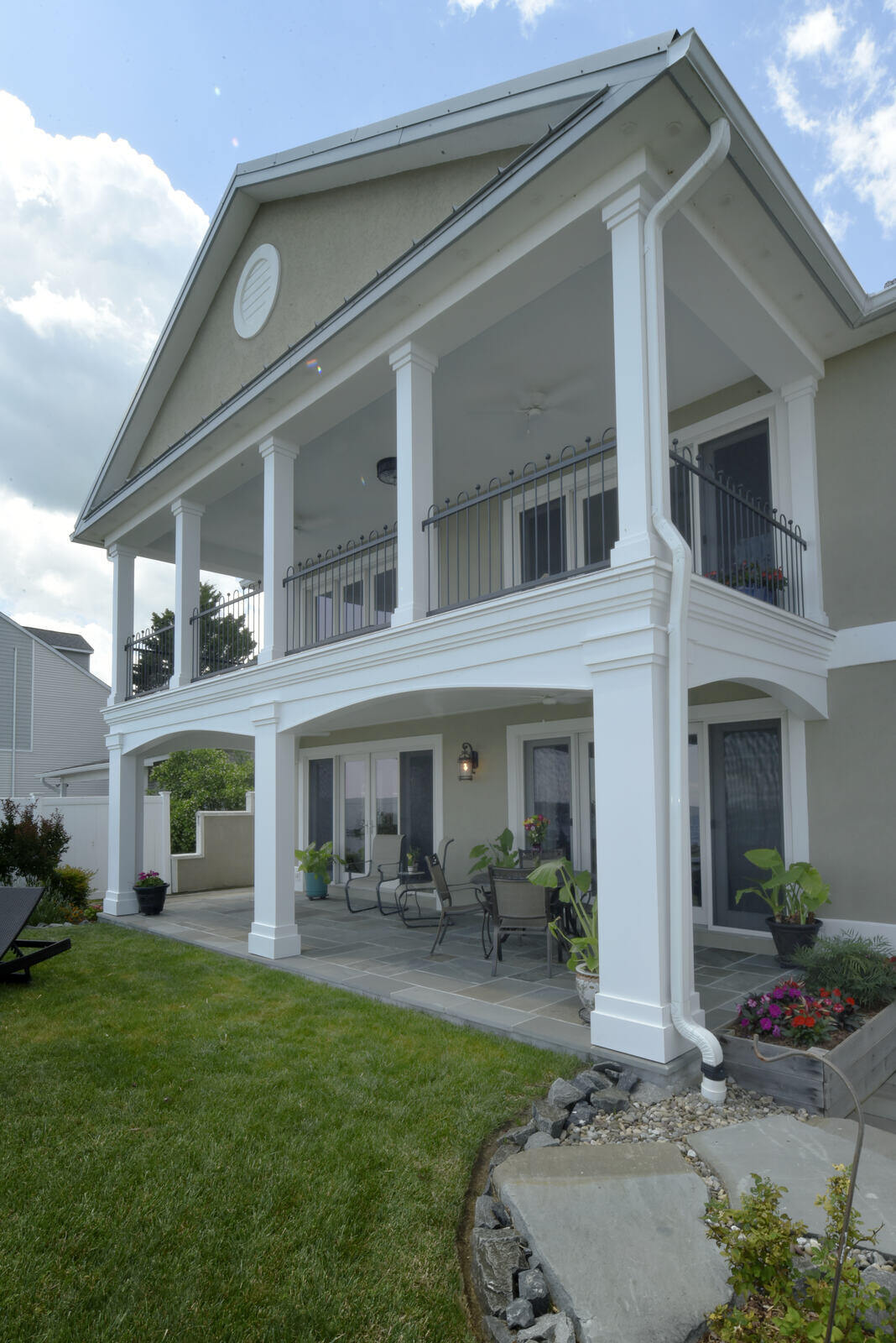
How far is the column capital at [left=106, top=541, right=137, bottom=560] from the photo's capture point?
35.5 feet

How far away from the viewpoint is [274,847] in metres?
7.18

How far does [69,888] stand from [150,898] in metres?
1.08

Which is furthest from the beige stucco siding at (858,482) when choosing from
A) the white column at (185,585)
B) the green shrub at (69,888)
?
the green shrub at (69,888)

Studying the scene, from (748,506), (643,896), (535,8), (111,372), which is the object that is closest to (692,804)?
(748,506)

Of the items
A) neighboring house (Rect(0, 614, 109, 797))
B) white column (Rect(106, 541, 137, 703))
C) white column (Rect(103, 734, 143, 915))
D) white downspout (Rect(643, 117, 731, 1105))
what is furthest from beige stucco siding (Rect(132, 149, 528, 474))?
neighboring house (Rect(0, 614, 109, 797))

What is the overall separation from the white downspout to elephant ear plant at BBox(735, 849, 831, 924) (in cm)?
194

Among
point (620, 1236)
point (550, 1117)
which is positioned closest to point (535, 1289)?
point (620, 1236)

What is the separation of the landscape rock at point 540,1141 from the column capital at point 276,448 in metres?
6.26

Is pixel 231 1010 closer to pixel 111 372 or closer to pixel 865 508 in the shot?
pixel 865 508

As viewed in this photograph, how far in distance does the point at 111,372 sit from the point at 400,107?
21.9 meters

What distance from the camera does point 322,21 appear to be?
25.6 feet

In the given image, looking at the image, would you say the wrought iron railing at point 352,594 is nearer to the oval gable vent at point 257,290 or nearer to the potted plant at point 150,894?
the oval gable vent at point 257,290

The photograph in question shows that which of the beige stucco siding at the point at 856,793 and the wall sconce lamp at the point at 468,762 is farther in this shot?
the wall sconce lamp at the point at 468,762

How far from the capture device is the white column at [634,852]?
13.4 ft
